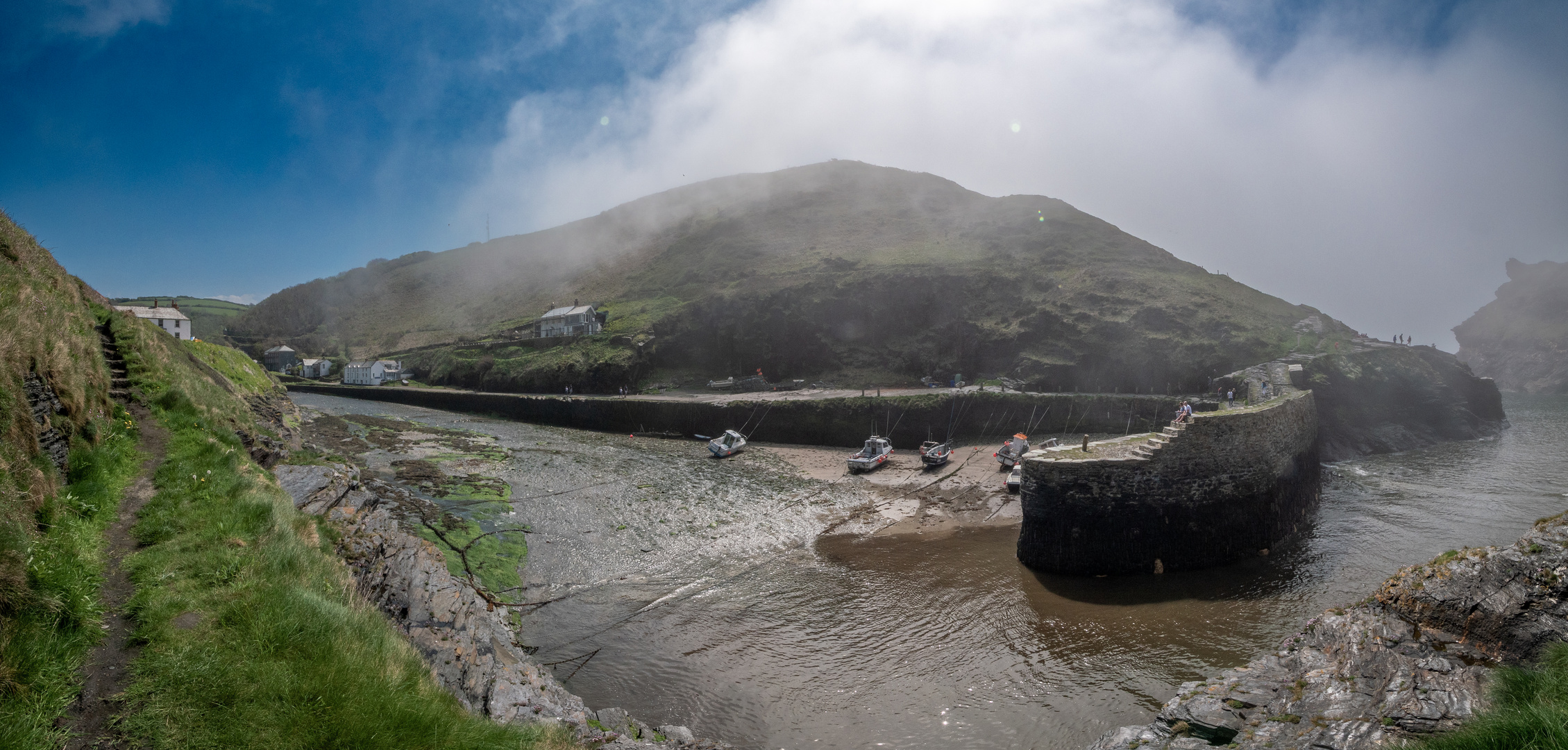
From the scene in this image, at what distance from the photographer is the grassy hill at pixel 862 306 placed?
52750 mm

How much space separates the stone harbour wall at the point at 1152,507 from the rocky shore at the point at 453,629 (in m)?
13.0

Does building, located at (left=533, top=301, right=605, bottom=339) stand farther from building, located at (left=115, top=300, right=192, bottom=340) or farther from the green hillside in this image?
the green hillside

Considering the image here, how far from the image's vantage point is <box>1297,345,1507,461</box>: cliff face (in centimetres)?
3844

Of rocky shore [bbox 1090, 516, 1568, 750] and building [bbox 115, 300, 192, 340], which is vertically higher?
building [bbox 115, 300, 192, 340]

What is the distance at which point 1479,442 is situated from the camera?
4100 centimetres

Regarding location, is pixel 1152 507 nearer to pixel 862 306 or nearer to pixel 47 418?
pixel 47 418

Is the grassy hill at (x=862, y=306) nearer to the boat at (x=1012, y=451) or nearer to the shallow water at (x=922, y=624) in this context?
the boat at (x=1012, y=451)

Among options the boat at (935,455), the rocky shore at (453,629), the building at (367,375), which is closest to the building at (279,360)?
the building at (367,375)

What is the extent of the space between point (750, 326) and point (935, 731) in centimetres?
5780

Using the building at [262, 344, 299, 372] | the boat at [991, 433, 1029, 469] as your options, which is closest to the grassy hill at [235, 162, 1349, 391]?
the building at [262, 344, 299, 372]

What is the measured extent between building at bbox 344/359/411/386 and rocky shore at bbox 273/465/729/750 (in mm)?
76134

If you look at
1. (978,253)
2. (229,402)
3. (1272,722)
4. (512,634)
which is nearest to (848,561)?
(512,634)

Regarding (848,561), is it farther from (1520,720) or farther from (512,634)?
(1520,720)

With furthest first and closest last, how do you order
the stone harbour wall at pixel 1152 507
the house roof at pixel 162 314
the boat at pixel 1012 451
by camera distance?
the house roof at pixel 162 314
the boat at pixel 1012 451
the stone harbour wall at pixel 1152 507
